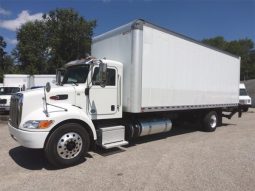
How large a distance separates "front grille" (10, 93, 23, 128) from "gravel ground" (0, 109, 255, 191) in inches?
40.5

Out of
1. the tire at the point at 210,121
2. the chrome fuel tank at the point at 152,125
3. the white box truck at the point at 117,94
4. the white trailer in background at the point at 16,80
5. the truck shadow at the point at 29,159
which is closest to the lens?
the white box truck at the point at 117,94

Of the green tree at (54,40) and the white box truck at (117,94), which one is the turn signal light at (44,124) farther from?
the green tree at (54,40)

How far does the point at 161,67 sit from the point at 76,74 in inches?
108

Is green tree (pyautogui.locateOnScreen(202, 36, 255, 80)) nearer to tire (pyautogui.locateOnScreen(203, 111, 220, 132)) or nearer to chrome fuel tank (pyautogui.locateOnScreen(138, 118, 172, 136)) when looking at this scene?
tire (pyautogui.locateOnScreen(203, 111, 220, 132))

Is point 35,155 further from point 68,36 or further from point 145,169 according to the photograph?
point 68,36

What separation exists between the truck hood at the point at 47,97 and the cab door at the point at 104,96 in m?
0.56

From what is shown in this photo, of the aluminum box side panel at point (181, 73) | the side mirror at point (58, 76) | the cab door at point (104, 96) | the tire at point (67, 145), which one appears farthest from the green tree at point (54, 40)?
the tire at point (67, 145)

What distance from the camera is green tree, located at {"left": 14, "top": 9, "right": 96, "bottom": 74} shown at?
3734 centimetres

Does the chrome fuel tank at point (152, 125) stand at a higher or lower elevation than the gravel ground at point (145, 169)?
higher

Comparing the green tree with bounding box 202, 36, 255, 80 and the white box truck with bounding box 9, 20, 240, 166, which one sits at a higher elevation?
the green tree with bounding box 202, 36, 255, 80

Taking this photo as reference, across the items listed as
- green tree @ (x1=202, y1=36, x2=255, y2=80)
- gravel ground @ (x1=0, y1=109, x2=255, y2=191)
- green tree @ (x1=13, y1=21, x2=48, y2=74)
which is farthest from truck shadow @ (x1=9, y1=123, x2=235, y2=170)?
green tree @ (x1=202, y1=36, x2=255, y2=80)

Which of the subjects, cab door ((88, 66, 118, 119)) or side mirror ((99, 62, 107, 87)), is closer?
side mirror ((99, 62, 107, 87))

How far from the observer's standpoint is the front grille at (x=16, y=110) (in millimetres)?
5973

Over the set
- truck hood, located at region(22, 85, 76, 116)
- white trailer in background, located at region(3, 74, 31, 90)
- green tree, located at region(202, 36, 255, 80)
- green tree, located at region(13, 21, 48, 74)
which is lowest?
truck hood, located at region(22, 85, 76, 116)
